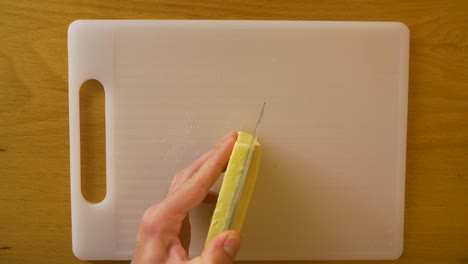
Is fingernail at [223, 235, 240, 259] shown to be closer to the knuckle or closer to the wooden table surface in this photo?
the knuckle

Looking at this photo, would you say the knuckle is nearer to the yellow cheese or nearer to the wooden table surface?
Result: the yellow cheese

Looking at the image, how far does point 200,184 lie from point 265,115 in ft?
0.52

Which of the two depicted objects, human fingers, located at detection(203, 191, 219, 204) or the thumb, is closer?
the thumb

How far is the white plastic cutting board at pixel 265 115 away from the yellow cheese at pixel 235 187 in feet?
0.28

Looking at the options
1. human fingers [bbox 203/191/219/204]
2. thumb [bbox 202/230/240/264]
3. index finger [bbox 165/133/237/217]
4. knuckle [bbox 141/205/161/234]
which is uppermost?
index finger [bbox 165/133/237/217]

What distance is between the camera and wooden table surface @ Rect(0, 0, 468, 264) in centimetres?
63

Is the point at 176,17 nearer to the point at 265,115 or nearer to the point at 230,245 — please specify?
the point at 265,115

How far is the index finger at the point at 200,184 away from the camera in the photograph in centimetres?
52

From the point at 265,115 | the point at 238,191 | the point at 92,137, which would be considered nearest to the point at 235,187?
the point at 238,191

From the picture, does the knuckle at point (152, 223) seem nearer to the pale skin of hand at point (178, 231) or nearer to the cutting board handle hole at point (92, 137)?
the pale skin of hand at point (178, 231)

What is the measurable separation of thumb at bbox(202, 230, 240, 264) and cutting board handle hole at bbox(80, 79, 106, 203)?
251mm

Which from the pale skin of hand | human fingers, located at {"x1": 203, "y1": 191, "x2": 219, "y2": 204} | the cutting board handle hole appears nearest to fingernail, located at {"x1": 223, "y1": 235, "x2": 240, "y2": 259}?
the pale skin of hand

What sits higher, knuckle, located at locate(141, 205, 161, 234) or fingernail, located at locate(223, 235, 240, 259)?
fingernail, located at locate(223, 235, 240, 259)

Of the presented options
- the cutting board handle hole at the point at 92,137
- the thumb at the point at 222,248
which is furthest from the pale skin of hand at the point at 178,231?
the cutting board handle hole at the point at 92,137
